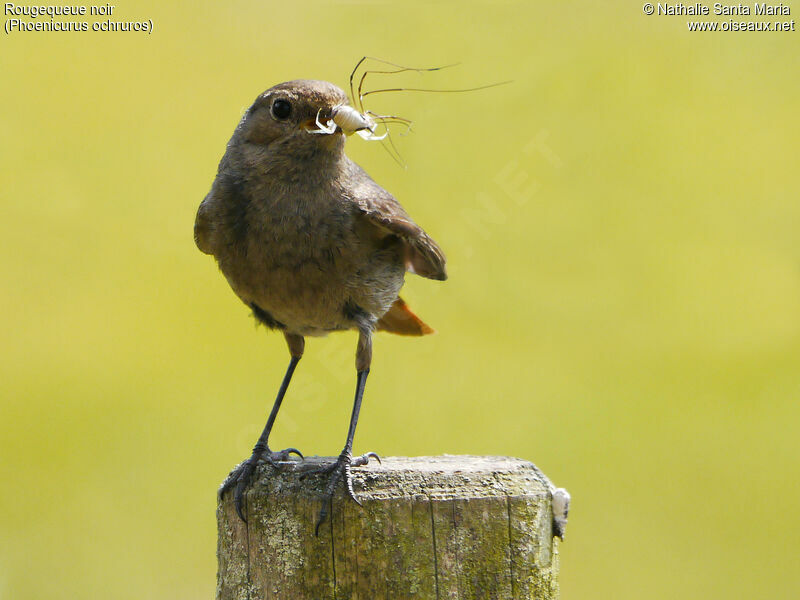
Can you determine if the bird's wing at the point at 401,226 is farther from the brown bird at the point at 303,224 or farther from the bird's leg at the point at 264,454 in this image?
the bird's leg at the point at 264,454

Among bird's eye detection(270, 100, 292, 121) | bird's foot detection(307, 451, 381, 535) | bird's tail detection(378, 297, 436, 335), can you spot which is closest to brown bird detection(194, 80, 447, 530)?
bird's eye detection(270, 100, 292, 121)

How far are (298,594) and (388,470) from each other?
1.72 feet

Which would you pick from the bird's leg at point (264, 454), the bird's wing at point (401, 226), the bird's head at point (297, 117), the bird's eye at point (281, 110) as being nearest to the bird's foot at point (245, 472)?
the bird's leg at point (264, 454)

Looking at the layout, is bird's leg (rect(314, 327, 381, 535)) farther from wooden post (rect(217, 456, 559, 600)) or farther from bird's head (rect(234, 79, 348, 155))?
bird's head (rect(234, 79, 348, 155))

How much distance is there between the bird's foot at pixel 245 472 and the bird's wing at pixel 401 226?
3.53ft

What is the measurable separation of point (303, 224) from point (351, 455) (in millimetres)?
1023

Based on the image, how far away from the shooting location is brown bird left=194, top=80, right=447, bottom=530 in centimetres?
364

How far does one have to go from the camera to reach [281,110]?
3.71 meters

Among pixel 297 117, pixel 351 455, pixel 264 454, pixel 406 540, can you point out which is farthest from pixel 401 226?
pixel 406 540

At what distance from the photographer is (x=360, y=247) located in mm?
3738

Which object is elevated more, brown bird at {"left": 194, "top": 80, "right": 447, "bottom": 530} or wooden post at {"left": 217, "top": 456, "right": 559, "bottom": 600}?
brown bird at {"left": 194, "top": 80, "right": 447, "bottom": 530}

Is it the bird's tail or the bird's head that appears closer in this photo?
the bird's head

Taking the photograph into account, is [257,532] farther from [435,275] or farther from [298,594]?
[435,275]

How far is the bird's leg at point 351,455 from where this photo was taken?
9.52ft
